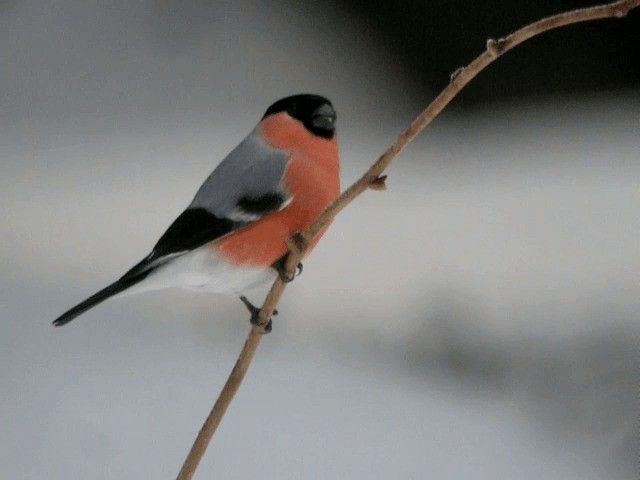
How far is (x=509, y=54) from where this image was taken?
1.57 meters

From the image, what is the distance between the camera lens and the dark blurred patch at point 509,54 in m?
1.48

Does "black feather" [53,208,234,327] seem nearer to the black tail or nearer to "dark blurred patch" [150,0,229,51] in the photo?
the black tail

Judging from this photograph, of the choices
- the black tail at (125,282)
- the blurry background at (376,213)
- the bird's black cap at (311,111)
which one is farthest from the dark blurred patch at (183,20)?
the black tail at (125,282)

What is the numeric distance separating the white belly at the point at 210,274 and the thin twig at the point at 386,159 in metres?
0.17

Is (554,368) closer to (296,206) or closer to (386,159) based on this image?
(296,206)

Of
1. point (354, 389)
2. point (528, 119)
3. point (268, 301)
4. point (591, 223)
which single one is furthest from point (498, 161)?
point (268, 301)

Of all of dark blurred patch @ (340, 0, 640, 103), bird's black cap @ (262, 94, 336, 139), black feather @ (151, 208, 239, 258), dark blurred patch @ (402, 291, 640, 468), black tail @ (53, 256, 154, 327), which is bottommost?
dark blurred patch @ (402, 291, 640, 468)

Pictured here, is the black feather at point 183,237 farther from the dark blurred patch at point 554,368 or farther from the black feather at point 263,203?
the dark blurred patch at point 554,368

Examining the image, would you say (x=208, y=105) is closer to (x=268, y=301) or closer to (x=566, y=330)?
(x=566, y=330)

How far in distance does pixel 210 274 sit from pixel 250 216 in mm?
58

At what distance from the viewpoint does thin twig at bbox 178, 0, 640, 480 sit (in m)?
0.34

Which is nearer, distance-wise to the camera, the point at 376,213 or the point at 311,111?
the point at 311,111

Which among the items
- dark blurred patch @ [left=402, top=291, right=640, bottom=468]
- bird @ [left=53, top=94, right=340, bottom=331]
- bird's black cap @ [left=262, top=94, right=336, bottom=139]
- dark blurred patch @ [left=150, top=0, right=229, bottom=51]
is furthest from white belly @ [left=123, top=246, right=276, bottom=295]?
dark blurred patch @ [left=150, top=0, right=229, bottom=51]

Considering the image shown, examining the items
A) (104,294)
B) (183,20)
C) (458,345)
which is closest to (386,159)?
(104,294)
